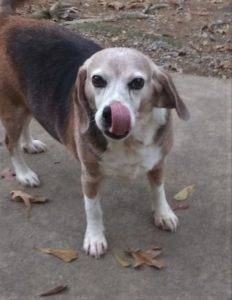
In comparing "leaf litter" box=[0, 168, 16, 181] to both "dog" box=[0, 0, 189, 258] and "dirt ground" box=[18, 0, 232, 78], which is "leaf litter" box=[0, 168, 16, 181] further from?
"dirt ground" box=[18, 0, 232, 78]

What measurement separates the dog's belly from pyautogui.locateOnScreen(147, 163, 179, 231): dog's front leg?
0.85 feet

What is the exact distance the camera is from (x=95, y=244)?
11.2 ft

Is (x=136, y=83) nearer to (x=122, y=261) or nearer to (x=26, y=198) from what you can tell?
(x=122, y=261)

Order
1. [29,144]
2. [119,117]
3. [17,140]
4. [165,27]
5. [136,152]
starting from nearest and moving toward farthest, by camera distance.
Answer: [119,117]
[136,152]
[17,140]
[29,144]
[165,27]

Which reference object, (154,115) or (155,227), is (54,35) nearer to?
(154,115)

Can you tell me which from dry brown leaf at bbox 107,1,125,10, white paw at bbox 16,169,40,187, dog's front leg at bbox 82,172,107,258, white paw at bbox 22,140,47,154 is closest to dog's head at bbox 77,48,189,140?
dog's front leg at bbox 82,172,107,258

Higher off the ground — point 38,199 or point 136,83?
point 136,83

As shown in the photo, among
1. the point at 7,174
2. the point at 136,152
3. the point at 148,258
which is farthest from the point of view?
the point at 7,174

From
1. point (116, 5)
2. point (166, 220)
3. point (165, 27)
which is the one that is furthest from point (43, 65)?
point (116, 5)

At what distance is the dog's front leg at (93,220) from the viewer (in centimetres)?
340

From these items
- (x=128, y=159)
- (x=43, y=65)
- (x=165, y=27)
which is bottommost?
(x=165, y=27)

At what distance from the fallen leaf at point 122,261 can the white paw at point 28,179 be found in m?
0.83

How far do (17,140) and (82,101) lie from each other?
980 mm

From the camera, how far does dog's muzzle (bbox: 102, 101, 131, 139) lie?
2.72 meters
